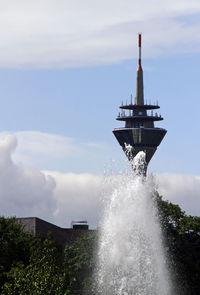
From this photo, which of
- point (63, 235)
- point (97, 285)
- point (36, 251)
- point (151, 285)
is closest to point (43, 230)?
point (63, 235)

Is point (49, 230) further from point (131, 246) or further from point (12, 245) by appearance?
point (131, 246)

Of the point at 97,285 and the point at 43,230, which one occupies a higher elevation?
the point at 43,230

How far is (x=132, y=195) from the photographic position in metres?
69.6

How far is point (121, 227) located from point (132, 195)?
2545 millimetres

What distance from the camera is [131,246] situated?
68.0 m

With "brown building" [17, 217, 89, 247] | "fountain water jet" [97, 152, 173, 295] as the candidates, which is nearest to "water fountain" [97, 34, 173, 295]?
"fountain water jet" [97, 152, 173, 295]

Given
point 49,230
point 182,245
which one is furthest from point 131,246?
point 49,230

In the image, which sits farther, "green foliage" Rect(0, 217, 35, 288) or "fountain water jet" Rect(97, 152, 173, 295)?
"green foliage" Rect(0, 217, 35, 288)

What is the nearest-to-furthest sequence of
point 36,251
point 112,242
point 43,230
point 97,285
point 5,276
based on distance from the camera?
point 112,242
point 97,285
point 5,276
point 36,251
point 43,230

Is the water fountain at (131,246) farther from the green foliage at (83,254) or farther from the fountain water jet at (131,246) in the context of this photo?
the green foliage at (83,254)

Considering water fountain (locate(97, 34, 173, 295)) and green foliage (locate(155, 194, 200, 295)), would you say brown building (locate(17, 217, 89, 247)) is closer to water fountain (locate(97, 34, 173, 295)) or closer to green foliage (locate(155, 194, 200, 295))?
green foliage (locate(155, 194, 200, 295))

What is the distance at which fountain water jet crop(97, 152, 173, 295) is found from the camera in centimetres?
6781

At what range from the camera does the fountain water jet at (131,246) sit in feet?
222

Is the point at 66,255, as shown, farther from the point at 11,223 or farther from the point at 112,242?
the point at 112,242
